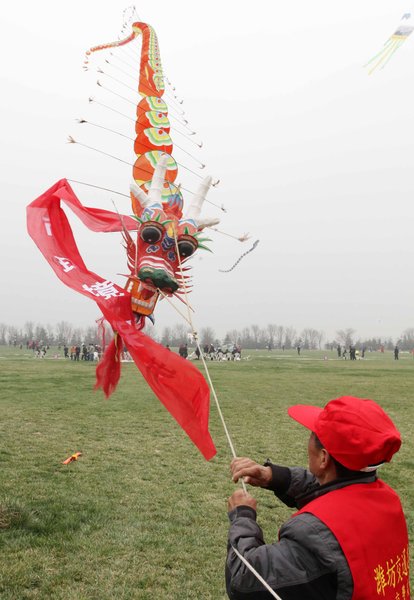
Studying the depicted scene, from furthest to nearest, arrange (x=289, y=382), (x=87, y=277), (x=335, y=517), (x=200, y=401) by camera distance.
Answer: (x=289, y=382)
(x=87, y=277)
(x=200, y=401)
(x=335, y=517)

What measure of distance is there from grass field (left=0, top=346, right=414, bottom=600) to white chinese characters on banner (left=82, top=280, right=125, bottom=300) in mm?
2433

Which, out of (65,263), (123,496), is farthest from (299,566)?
(123,496)

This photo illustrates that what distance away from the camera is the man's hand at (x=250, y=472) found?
7.07 ft

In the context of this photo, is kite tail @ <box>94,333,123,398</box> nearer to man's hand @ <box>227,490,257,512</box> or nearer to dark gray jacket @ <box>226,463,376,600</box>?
man's hand @ <box>227,490,257,512</box>

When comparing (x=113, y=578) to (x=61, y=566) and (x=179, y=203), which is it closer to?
(x=61, y=566)

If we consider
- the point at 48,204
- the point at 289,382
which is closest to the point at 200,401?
the point at 48,204

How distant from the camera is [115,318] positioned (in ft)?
13.8

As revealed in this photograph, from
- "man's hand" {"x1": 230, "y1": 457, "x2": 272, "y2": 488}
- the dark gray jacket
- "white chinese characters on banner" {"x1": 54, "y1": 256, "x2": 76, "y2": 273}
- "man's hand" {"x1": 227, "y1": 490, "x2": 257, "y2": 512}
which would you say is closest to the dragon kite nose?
"white chinese characters on banner" {"x1": 54, "y1": 256, "x2": 76, "y2": 273}

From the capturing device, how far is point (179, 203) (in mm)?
5109

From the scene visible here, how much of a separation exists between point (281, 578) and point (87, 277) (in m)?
3.39

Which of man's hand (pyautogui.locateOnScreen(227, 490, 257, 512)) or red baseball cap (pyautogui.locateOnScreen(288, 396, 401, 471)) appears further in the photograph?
man's hand (pyautogui.locateOnScreen(227, 490, 257, 512))

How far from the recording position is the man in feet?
5.13

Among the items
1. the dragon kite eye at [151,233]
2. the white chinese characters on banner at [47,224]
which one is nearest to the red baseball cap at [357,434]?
the dragon kite eye at [151,233]

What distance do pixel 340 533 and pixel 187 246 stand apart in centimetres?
355
